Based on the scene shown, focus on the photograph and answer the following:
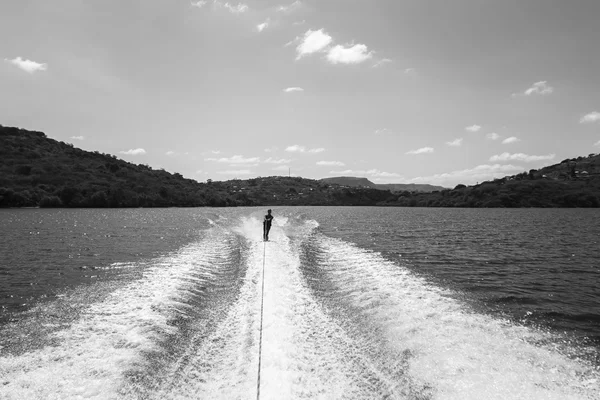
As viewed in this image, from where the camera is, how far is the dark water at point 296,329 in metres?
6.35

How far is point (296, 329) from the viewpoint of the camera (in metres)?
9.02

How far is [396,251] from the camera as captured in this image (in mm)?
24422

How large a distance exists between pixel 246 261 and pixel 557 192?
186074 mm

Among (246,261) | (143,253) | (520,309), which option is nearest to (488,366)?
(520,309)

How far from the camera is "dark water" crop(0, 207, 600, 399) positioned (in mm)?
6348

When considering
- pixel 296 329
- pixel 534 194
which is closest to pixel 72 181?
pixel 296 329

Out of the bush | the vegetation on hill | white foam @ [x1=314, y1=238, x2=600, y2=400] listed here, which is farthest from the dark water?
the vegetation on hill

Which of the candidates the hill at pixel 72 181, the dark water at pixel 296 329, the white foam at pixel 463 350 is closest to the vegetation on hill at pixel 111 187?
the hill at pixel 72 181

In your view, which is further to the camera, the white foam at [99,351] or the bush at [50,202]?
the bush at [50,202]

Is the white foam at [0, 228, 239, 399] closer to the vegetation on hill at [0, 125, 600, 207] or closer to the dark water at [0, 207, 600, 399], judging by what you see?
the dark water at [0, 207, 600, 399]

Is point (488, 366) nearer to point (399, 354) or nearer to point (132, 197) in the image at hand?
point (399, 354)

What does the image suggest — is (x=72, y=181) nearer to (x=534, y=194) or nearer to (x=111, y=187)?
(x=111, y=187)

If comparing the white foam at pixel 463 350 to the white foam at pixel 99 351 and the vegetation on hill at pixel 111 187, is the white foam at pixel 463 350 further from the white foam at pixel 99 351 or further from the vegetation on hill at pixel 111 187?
the vegetation on hill at pixel 111 187

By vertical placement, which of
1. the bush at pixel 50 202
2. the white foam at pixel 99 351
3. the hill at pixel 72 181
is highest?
the hill at pixel 72 181
